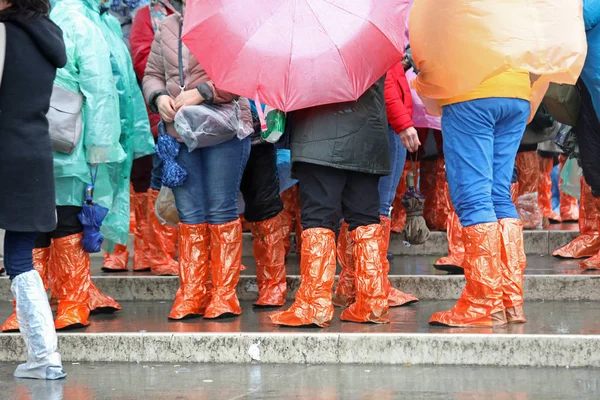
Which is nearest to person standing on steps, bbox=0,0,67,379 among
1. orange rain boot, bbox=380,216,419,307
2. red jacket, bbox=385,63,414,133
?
red jacket, bbox=385,63,414,133

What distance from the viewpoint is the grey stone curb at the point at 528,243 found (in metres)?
8.88

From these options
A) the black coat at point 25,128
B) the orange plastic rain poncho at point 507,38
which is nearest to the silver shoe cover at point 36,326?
the black coat at point 25,128

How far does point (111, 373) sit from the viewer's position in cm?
577

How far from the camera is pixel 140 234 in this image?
884 cm

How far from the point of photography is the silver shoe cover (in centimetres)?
547

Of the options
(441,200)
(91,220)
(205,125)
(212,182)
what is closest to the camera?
(205,125)

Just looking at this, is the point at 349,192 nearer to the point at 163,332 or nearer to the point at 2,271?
the point at 163,332

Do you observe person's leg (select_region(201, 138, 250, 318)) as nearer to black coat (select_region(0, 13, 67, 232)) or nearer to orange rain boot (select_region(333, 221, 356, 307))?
orange rain boot (select_region(333, 221, 356, 307))

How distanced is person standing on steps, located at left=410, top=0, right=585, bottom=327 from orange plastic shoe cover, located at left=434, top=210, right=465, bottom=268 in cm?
149

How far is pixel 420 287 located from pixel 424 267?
815 millimetres

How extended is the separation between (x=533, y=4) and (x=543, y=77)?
477 mm

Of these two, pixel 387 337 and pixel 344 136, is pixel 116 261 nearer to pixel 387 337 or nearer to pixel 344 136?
pixel 344 136

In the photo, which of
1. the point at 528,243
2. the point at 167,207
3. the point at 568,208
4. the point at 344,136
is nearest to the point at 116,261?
the point at 167,207

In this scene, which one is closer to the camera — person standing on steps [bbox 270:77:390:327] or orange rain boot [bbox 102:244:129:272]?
person standing on steps [bbox 270:77:390:327]
